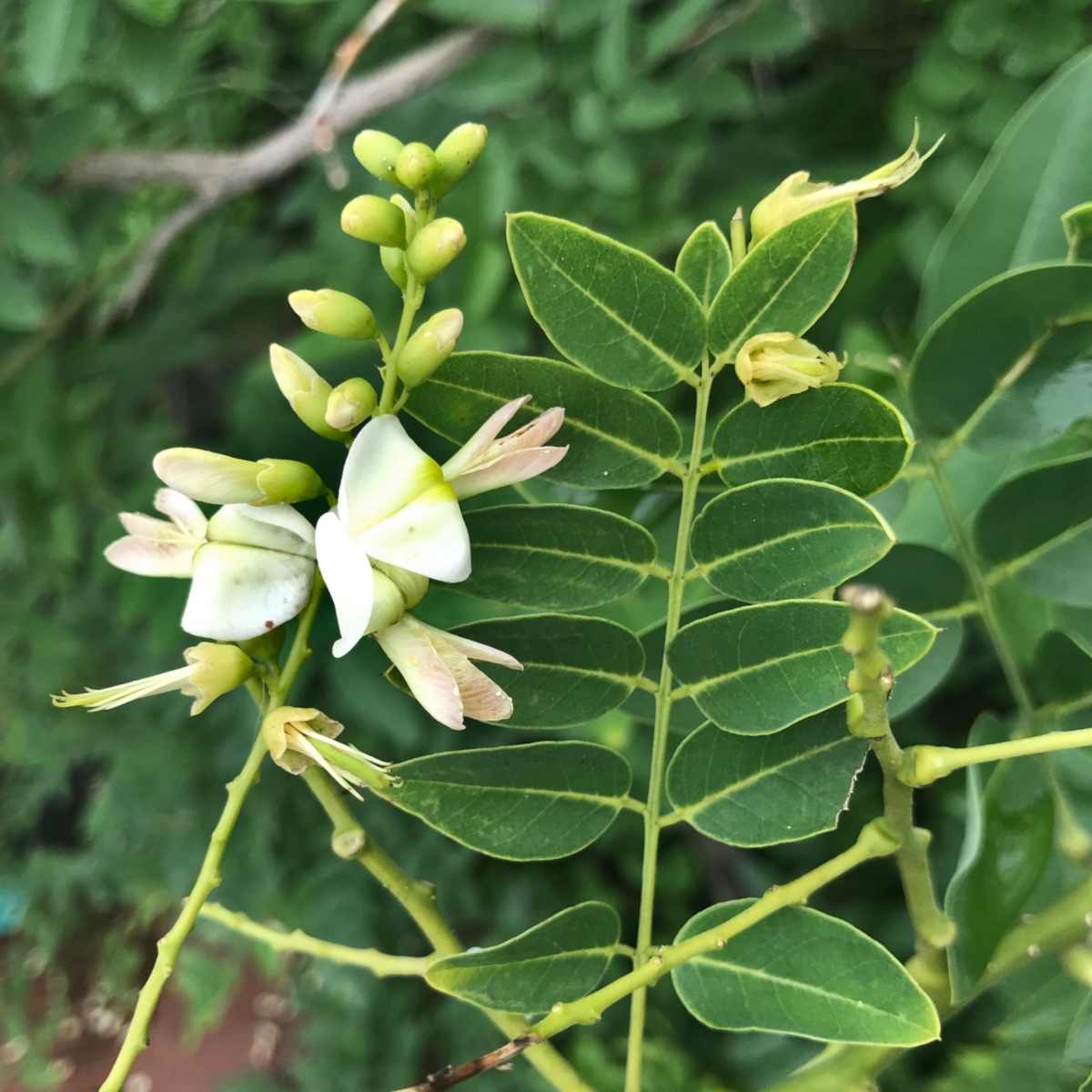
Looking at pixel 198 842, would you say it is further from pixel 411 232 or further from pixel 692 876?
pixel 411 232

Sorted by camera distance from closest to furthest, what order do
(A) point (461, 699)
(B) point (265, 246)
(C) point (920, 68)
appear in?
(A) point (461, 699)
(C) point (920, 68)
(B) point (265, 246)

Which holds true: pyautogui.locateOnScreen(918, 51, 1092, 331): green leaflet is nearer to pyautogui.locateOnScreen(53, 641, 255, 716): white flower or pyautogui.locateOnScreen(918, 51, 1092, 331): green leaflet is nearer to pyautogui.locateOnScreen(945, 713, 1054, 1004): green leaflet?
pyautogui.locateOnScreen(945, 713, 1054, 1004): green leaflet

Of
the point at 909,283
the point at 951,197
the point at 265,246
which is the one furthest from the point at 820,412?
the point at 265,246

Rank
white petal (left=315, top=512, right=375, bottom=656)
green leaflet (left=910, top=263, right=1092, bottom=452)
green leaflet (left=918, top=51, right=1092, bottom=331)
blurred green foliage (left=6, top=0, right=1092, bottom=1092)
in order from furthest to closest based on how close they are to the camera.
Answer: blurred green foliage (left=6, top=0, right=1092, bottom=1092)
green leaflet (left=918, top=51, right=1092, bottom=331)
green leaflet (left=910, top=263, right=1092, bottom=452)
white petal (left=315, top=512, right=375, bottom=656)

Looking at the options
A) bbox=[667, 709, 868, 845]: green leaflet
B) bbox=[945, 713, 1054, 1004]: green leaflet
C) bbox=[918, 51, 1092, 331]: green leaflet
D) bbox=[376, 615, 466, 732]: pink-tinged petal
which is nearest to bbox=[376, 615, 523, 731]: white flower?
bbox=[376, 615, 466, 732]: pink-tinged petal

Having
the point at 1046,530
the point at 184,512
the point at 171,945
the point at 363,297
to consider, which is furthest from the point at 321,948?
the point at 363,297

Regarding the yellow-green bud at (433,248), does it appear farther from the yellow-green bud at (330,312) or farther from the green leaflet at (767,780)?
the green leaflet at (767,780)
